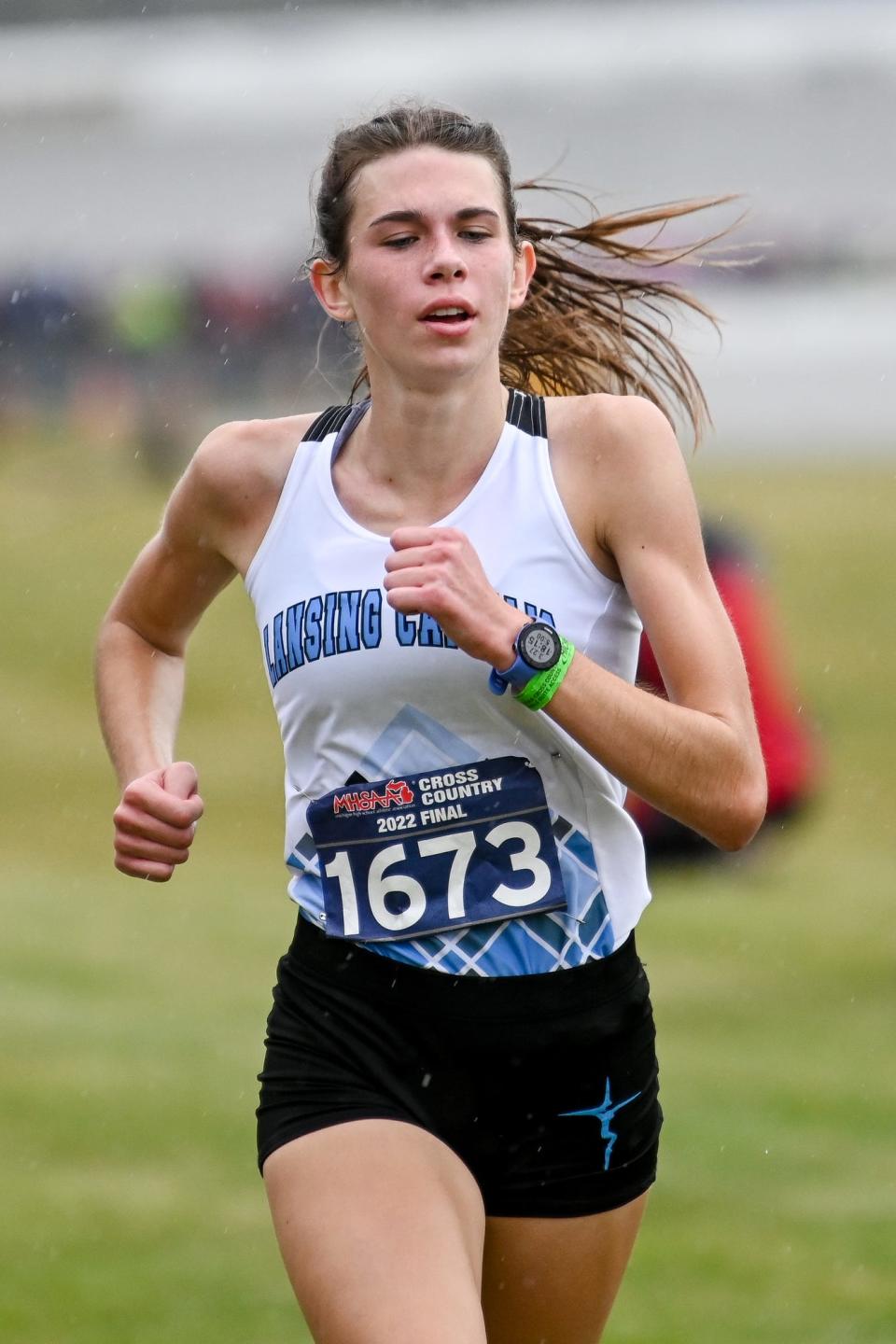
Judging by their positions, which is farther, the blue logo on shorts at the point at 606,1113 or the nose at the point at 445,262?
the blue logo on shorts at the point at 606,1113

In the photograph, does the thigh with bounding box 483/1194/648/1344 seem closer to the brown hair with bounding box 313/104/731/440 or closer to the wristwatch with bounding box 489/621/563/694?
the wristwatch with bounding box 489/621/563/694

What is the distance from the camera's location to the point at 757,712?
1177 cm

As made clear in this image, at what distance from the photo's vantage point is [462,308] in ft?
9.82

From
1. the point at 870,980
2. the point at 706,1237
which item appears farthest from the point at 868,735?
the point at 706,1237

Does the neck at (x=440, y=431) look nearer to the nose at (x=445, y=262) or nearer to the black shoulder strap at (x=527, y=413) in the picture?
the black shoulder strap at (x=527, y=413)

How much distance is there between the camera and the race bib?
300cm

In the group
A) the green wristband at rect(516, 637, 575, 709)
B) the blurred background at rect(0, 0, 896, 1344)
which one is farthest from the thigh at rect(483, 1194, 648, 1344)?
the green wristband at rect(516, 637, 575, 709)

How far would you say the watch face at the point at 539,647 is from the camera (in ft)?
9.03

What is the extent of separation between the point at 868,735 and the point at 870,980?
7726mm

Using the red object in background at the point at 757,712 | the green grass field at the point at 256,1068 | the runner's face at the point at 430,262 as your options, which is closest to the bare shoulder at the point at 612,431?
the runner's face at the point at 430,262

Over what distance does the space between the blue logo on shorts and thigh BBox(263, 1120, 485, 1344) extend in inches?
7.7

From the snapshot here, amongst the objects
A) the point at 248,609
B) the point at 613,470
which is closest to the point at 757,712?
the point at 613,470

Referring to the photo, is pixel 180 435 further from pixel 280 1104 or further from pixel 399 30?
pixel 280 1104

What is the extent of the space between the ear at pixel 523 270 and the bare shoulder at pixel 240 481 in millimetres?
383
